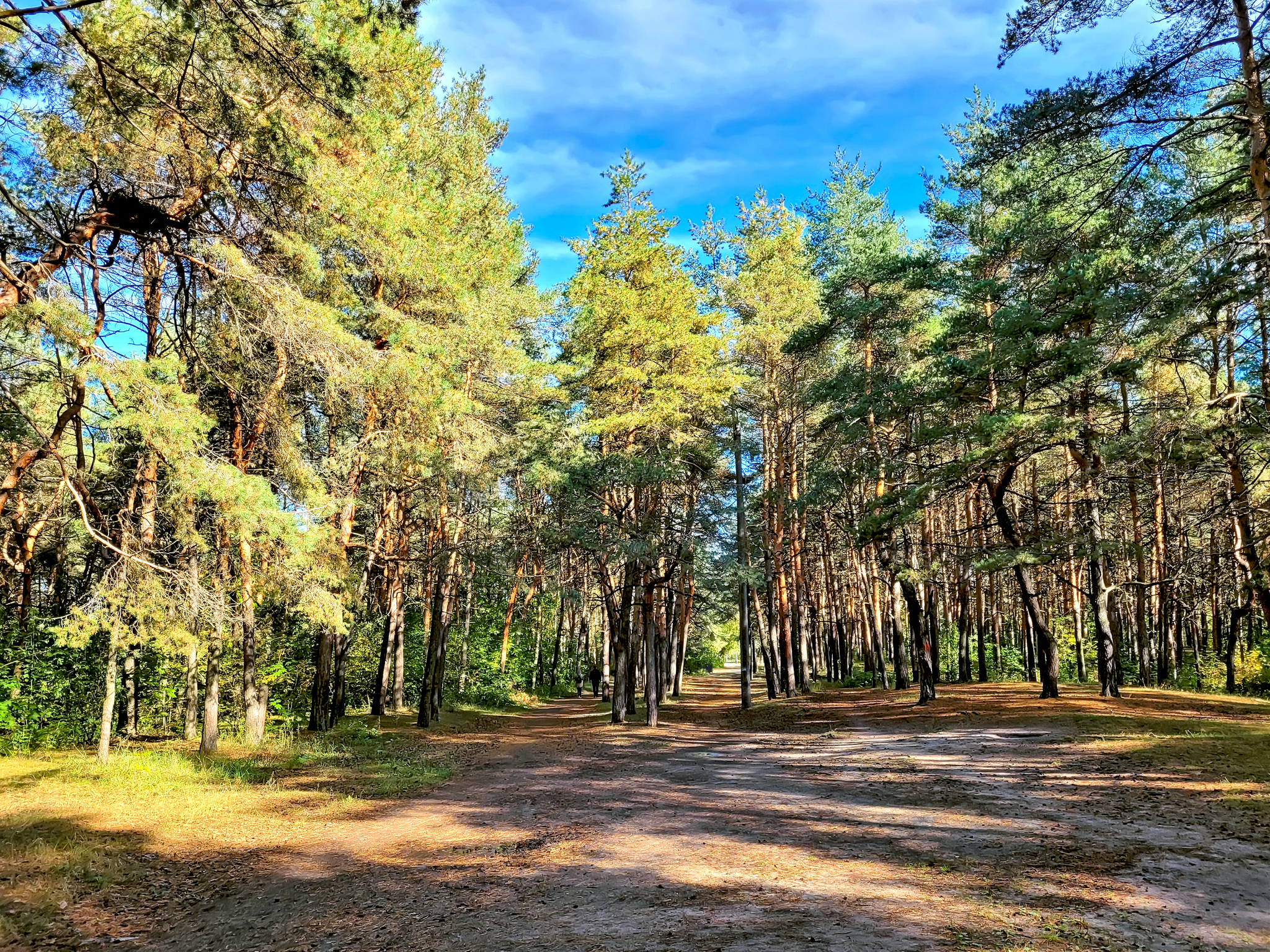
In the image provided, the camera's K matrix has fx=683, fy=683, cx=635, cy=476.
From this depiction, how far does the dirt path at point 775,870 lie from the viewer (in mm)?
4750

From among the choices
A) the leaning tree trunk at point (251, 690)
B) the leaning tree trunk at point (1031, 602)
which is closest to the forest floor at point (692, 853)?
the leaning tree trunk at point (251, 690)

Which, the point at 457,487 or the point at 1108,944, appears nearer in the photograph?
the point at 1108,944

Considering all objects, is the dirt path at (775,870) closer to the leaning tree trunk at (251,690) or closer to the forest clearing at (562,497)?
the forest clearing at (562,497)

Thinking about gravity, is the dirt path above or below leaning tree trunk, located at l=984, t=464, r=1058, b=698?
below

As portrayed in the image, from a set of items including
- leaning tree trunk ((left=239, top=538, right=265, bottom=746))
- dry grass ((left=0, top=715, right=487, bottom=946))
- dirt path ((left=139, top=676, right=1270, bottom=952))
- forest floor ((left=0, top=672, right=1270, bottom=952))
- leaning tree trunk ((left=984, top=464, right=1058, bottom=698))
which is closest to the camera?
dirt path ((left=139, top=676, right=1270, bottom=952))

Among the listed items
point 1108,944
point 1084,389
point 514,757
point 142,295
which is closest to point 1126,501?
point 1084,389

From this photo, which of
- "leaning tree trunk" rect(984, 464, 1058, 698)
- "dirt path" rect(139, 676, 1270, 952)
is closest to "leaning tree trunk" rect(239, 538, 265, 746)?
"dirt path" rect(139, 676, 1270, 952)

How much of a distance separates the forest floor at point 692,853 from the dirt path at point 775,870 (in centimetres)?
3

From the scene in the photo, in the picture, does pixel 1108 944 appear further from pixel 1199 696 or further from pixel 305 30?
pixel 1199 696

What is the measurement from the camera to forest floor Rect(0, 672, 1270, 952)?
4.89m

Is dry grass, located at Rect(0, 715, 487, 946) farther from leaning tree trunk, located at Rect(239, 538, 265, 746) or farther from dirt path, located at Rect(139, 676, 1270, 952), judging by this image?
dirt path, located at Rect(139, 676, 1270, 952)

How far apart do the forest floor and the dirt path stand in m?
0.03

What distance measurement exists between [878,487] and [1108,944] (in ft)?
55.1

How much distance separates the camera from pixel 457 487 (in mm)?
19344
